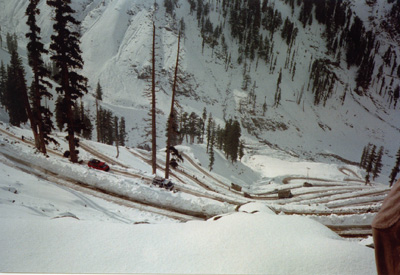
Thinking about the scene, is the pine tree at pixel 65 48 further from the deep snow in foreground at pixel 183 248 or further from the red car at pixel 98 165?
the deep snow in foreground at pixel 183 248

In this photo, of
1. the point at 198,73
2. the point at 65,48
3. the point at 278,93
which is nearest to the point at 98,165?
the point at 65,48

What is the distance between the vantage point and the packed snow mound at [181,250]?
3338mm

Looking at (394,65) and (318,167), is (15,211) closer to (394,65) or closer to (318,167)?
Answer: (394,65)

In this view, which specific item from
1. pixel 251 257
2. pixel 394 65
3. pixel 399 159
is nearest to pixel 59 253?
pixel 251 257

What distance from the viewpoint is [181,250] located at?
12.2ft

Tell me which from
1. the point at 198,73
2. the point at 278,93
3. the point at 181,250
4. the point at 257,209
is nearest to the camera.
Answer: the point at 181,250

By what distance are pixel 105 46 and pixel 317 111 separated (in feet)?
273

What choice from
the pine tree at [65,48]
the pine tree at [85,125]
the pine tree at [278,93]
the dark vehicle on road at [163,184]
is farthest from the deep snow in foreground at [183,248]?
the pine tree at [278,93]

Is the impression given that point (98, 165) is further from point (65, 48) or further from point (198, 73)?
point (198, 73)

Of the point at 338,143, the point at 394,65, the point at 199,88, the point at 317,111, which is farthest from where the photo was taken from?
the point at 199,88

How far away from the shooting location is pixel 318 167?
23.0 m

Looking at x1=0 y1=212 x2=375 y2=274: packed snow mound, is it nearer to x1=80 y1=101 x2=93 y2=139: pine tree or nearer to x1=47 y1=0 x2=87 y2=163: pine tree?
x1=80 y1=101 x2=93 y2=139: pine tree

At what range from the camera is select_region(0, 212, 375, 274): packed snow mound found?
11.0 feet

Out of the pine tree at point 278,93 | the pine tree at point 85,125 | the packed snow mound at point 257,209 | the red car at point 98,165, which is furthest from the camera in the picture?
the pine tree at point 278,93
